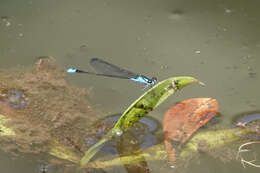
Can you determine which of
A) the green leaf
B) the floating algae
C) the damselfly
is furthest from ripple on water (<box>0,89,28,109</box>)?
the green leaf

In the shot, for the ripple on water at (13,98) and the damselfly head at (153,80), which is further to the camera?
the damselfly head at (153,80)

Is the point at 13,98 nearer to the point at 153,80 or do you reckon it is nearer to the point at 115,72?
the point at 115,72

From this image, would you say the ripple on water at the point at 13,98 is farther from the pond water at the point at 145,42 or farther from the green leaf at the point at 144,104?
the green leaf at the point at 144,104

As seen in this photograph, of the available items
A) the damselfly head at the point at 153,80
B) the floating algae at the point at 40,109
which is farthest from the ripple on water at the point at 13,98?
the damselfly head at the point at 153,80

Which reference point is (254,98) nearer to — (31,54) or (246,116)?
(246,116)

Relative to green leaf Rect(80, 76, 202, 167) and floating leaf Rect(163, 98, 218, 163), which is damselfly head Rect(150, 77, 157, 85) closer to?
floating leaf Rect(163, 98, 218, 163)
